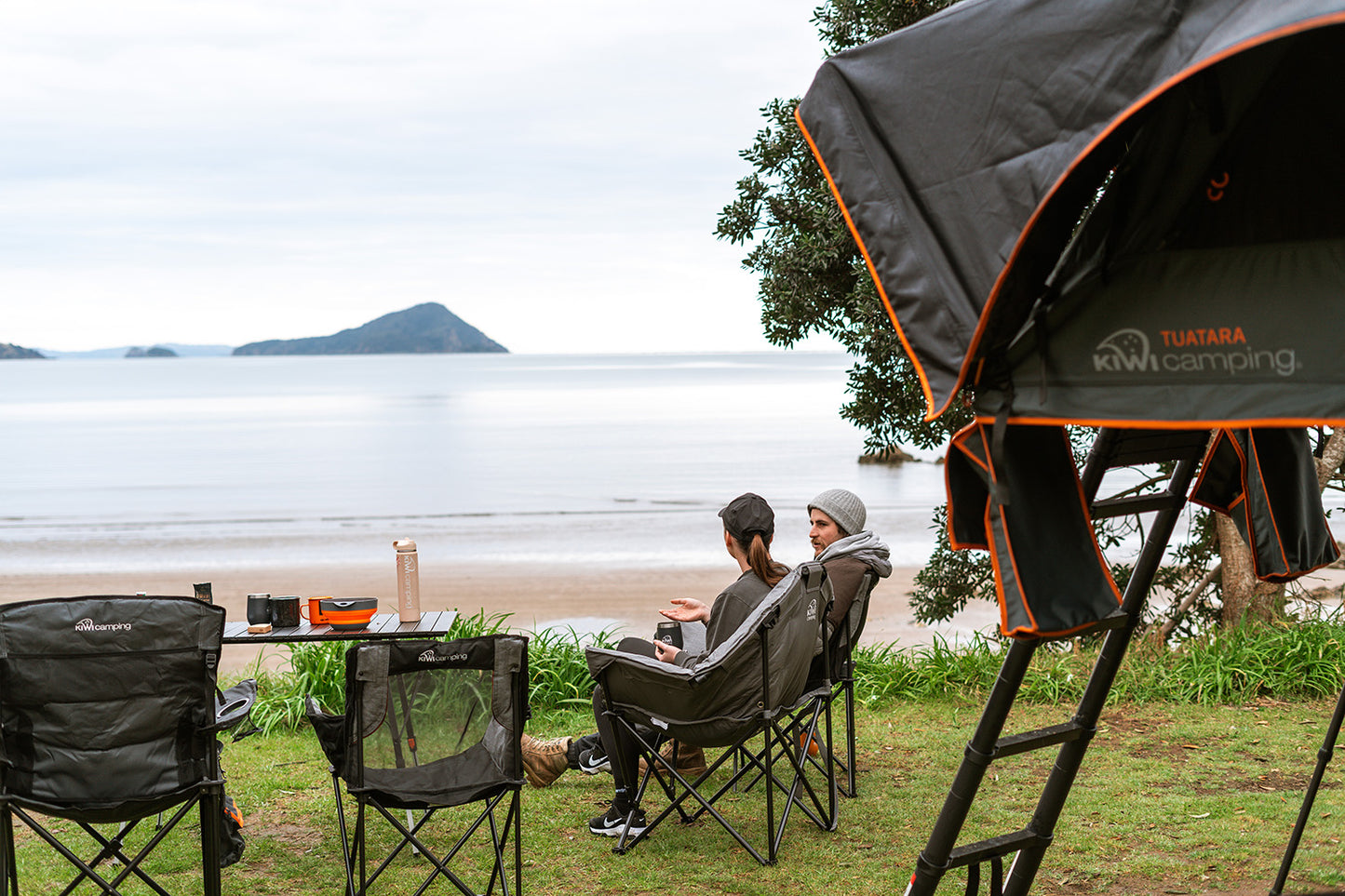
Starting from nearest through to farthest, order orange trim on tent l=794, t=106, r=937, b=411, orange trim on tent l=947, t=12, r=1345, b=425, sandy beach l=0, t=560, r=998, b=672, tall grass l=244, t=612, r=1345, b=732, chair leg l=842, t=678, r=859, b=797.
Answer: orange trim on tent l=947, t=12, r=1345, b=425 < orange trim on tent l=794, t=106, r=937, b=411 < chair leg l=842, t=678, r=859, b=797 < tall grass l=244, t=612, r=1345, b=732 < sandy beach l=0, t=560, r=998, b=672

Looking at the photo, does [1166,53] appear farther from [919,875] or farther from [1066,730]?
[919,875]

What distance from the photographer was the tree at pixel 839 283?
6.98 metres

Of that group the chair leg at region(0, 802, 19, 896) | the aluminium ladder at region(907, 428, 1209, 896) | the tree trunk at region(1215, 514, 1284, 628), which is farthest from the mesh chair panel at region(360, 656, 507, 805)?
the tree trunk at region(1215, 514, 1284, 628)

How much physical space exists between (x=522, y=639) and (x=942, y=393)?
2.03 m

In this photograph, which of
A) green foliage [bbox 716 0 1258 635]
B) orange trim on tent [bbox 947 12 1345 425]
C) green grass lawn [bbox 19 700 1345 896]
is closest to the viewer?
orange trim on tent [bbox 947 12 1345 425]

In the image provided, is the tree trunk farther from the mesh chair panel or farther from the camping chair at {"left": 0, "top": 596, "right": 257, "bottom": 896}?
the camping chair at {"left": 0, "top": 596, "right": 257, "bottom": 896}

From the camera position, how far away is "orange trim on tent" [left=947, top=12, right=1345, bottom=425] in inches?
57.6

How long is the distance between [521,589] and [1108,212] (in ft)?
38.8

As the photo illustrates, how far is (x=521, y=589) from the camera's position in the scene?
1334 cm

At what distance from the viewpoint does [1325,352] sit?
1.79m

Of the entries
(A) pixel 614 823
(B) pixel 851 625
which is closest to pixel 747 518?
(B) pixel 851 625

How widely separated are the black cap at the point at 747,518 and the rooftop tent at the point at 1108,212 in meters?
2.49

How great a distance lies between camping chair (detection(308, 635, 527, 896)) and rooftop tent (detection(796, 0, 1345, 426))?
204 cm

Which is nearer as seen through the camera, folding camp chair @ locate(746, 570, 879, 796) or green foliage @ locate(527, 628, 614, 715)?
folding camp chair @ locate(746, 570, 879, 796)
